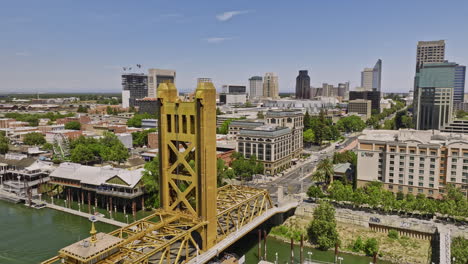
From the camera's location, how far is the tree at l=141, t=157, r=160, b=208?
2628 inches

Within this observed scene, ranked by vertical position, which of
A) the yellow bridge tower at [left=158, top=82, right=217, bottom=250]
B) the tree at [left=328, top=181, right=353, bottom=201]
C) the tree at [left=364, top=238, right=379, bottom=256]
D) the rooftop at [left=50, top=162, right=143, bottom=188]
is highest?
the yellow bridge tower at [left=158, top=82, right=217, bottom=250]

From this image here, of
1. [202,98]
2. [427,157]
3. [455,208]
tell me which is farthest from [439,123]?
[202,98]

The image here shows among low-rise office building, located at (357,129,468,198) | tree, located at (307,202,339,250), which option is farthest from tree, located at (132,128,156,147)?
tree, located at (307,202,339,250)

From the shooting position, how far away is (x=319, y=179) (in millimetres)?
79188

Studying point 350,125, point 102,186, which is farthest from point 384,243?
point 350,125

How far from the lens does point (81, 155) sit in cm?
9838

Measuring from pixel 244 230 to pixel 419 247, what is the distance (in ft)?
90.8

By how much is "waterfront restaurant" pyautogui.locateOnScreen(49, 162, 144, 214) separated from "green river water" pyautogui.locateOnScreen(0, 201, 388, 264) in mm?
6017

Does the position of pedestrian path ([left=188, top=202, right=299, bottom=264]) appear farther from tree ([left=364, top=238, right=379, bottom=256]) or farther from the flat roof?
tree ([left=364, top=238, right=379, bottom=256])

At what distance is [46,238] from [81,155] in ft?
145

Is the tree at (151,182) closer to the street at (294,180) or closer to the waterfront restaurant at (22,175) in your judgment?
the street at (294,180)

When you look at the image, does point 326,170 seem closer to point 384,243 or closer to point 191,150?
point 384,243

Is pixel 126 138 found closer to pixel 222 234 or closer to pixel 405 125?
pixel 222 234

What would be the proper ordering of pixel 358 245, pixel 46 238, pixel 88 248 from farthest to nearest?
pixel 46 238 < pixel 358 245 < pixel 88 248
